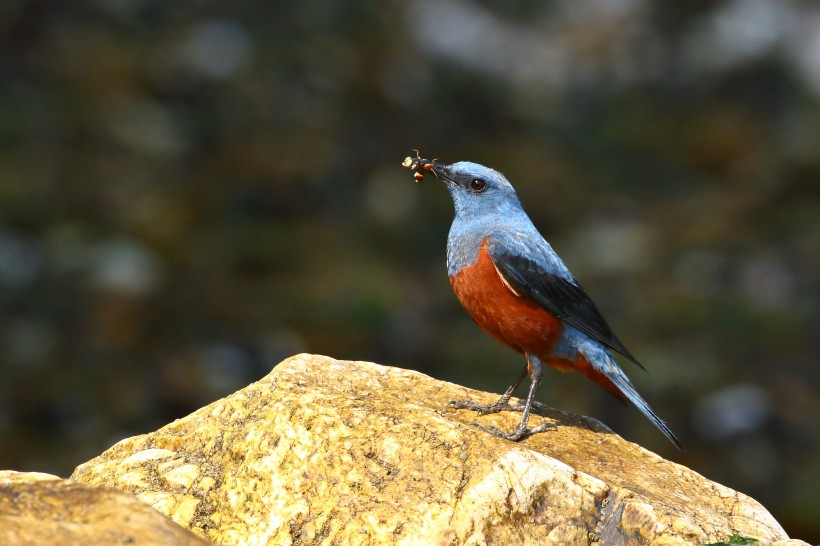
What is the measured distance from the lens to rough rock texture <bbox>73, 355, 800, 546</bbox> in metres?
4.81

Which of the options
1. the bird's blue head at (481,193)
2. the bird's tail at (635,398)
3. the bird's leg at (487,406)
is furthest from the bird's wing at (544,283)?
the bird's leg at (487,406)

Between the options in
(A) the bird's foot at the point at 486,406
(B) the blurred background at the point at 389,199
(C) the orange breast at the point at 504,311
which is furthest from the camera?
(B) the blurred background at the point at 389,199

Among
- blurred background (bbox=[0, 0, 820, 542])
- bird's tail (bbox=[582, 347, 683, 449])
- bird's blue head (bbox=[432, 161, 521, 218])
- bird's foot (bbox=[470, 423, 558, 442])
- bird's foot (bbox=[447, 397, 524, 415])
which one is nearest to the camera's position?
bird's foot (bbox=[470, 423, 558, 442])

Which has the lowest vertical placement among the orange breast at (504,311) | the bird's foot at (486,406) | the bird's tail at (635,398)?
the bird's foot at (486,406)

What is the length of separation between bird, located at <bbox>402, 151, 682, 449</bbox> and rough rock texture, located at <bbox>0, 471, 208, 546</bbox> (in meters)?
2.83

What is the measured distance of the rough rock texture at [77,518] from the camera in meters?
3.69

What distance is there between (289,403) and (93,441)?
5.20 metres

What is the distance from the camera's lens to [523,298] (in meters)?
6.75

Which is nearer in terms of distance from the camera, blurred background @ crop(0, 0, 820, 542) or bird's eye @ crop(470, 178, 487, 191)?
bird's eye @ crop(470, 178, 487, 191)

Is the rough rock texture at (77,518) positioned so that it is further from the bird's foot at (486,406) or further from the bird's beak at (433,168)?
the bird's beak at (433,168)

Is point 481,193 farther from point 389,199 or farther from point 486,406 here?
point 389,199

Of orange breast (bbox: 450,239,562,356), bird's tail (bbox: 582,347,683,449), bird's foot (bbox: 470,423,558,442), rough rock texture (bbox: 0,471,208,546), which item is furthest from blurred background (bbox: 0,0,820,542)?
rough rock texture (bbox: 0,471,208,546)

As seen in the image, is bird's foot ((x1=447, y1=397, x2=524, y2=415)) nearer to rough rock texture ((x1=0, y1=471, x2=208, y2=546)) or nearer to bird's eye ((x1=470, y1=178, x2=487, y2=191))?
bird's eye ((x1=470, y1=178, x2=487, y2=191))

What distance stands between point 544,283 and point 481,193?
0.73 m
